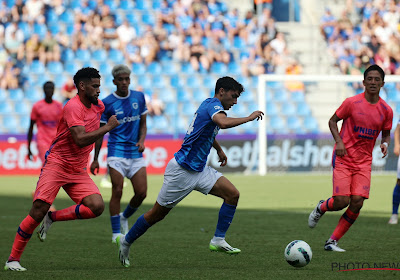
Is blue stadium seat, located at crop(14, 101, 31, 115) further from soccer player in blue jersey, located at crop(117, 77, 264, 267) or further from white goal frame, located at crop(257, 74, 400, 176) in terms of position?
soccer player in blue jersey, located at crop(117, 77, 264, 267)

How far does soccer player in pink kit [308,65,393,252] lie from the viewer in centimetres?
898

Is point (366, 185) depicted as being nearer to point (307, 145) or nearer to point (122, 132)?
point (122, 132)

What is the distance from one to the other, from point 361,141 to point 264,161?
15.2 metres

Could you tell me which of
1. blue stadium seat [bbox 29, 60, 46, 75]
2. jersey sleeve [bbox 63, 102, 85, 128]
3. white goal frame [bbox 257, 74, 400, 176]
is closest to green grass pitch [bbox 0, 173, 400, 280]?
jersey sleeve [bbox 63, 102, 85, 128]

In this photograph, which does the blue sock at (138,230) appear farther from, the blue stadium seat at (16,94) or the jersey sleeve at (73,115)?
the blue stadium seat at (16,94)

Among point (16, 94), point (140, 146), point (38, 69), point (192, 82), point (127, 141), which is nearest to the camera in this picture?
point (140, 146)

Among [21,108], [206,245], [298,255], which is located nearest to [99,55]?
[21,108]

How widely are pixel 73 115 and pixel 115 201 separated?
2.85 m

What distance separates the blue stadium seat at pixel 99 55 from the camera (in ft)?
93.0

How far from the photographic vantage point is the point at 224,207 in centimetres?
840

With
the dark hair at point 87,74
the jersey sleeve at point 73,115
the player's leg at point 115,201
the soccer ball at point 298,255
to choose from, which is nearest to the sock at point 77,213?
the jersey sleeve at point 73,115

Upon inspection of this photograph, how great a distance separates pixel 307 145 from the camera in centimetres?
2453

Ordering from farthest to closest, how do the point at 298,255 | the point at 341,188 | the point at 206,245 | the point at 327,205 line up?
the point at 206,245 < the point at 327,205 < the point at 341,188 < the point at 298,255

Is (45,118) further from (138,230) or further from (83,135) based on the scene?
(83,135)
